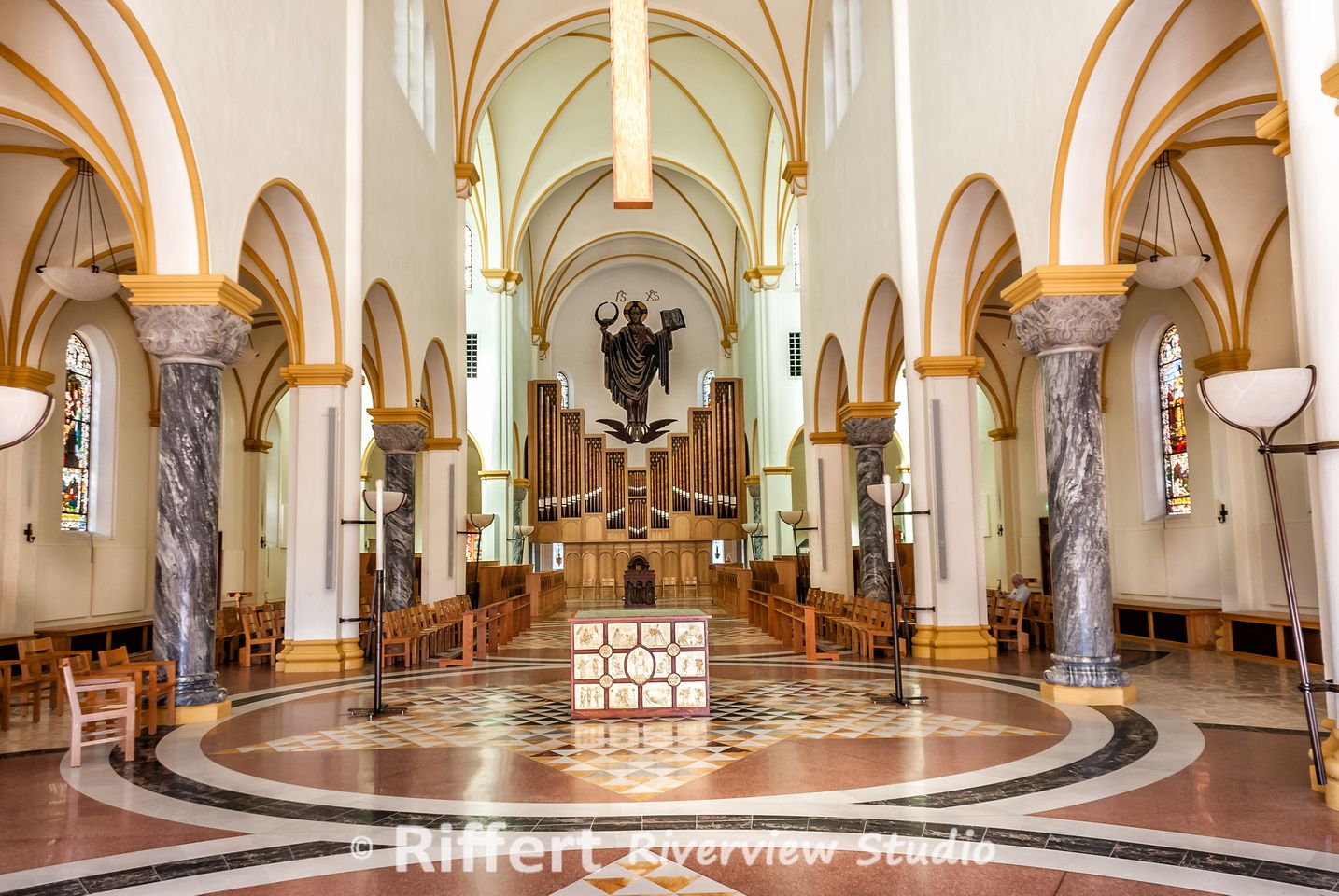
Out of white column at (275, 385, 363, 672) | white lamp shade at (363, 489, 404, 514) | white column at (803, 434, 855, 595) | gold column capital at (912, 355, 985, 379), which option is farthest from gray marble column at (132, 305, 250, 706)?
white column at (803, 434, 855, 595)

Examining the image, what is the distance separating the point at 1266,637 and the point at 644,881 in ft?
34.4

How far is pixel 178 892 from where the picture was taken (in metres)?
3.75

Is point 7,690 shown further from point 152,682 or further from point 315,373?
point 315,373

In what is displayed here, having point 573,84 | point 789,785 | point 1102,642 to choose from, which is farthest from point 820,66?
point 789,785

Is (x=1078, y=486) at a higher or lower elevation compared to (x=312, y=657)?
higher

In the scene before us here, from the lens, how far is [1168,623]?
45.9ft

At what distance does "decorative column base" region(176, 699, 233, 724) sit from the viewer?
7.66 meters

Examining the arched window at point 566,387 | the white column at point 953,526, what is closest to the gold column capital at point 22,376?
the white column at point 953,526

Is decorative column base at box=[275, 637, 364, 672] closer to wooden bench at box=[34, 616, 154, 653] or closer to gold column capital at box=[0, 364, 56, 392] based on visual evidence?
wooden bench at box=[34, 616, 154, 653]

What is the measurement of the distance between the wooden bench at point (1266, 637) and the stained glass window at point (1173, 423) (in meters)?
2.45

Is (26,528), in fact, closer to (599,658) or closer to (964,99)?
(599,658)

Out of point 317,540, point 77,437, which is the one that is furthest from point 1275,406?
point 77,437

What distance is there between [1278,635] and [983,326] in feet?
29.1

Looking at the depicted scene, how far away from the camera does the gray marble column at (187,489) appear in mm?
7801
